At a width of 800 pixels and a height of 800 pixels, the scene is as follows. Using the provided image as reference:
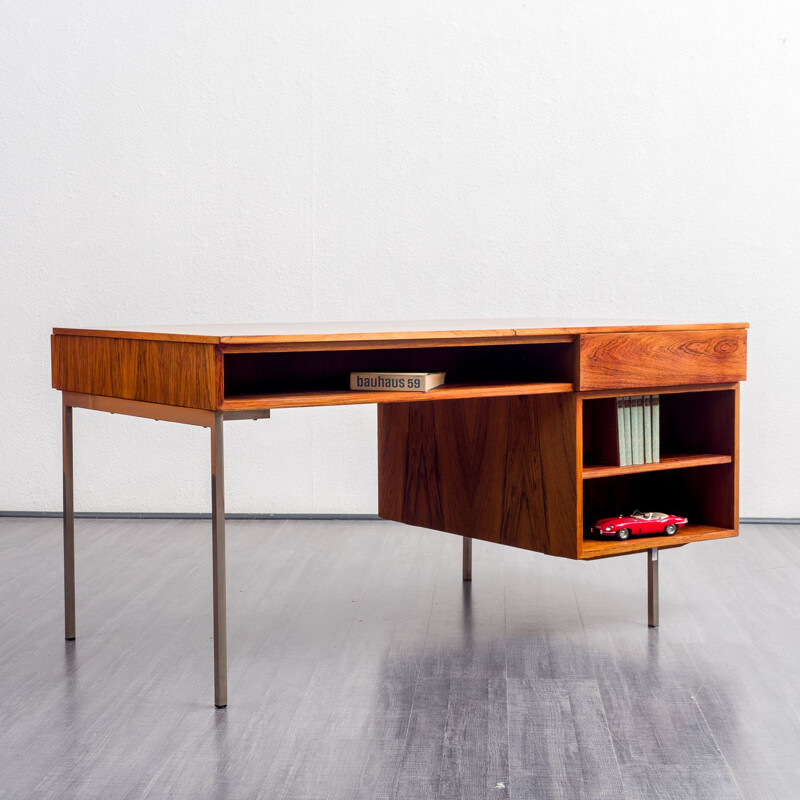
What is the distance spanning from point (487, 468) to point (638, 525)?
1.41 ft

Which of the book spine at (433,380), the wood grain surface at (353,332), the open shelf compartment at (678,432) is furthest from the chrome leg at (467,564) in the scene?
the book spine at (433,380)

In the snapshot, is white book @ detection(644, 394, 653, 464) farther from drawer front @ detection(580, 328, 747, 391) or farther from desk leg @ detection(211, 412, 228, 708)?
desk leg @ detection(211, 412, 228, 708)

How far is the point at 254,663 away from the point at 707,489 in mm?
1304

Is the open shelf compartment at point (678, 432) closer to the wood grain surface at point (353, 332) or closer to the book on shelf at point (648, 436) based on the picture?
the book on shelf at point (648, 436)

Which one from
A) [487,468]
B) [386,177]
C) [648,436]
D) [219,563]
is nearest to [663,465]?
[648,436]

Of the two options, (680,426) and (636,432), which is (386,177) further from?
(636,432)

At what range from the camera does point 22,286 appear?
4566mm

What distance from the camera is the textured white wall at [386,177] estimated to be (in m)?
4.35

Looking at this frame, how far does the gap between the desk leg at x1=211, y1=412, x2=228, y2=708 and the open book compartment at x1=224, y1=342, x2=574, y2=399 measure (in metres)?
0.14

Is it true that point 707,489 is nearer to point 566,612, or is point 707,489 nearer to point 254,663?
point 566,612

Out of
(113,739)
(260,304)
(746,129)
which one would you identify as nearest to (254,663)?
(113,739)

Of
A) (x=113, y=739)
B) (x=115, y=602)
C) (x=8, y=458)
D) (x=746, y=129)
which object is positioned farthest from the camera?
(x=8, y=458)

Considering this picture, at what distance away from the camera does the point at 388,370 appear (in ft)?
8.88

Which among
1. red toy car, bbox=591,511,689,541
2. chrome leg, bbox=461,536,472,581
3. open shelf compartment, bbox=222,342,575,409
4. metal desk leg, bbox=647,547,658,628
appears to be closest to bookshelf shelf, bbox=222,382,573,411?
open shelf compartment, bbox=222,342,575,409
